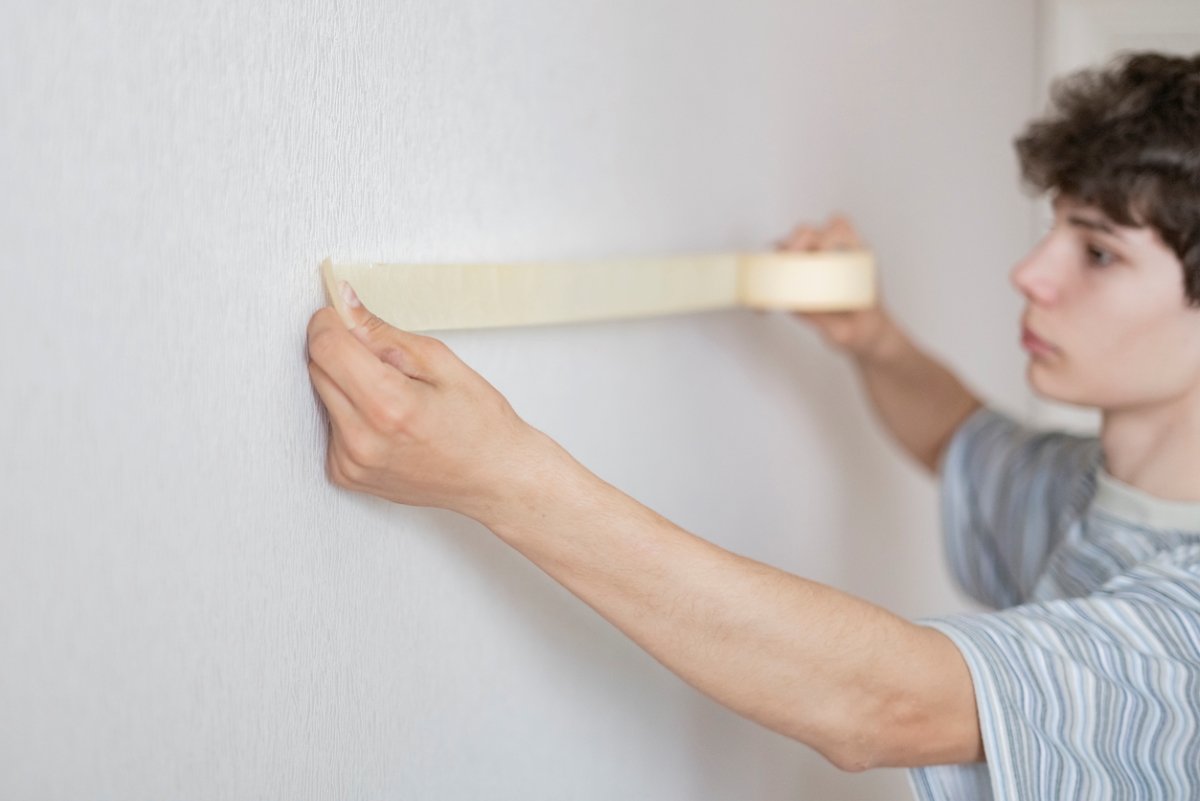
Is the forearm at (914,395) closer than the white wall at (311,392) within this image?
No

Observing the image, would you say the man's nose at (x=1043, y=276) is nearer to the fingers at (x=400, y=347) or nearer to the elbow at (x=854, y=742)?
the elbow at (x=854, y=742)

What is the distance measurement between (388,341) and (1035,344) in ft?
2.28

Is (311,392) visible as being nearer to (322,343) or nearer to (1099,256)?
(322,343)

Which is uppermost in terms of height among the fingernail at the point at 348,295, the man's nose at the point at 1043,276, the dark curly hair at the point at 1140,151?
the dark curly hair at the point at 1140,151

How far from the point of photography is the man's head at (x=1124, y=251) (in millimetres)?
833

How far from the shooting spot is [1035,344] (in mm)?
937

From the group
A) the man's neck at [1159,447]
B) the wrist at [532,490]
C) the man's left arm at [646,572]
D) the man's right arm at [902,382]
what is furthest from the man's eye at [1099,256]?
the wrist at [532,490]

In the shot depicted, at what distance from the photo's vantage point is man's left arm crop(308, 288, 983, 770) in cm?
47

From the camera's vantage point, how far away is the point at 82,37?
1.24 ft

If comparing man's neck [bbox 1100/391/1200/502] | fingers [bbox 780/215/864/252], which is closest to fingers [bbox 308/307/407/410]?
fingers [bbox 780/215/864/252]

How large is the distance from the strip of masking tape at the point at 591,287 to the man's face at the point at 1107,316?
167 mm

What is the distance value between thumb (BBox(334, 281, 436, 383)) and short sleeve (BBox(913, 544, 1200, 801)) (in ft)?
1.39

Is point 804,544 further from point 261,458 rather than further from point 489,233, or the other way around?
point 261,458

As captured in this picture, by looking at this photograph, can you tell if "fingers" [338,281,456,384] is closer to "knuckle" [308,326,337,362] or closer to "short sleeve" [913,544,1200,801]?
"knuckle" [308,326,337,362]
